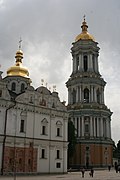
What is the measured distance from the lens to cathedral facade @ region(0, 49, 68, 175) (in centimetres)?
3753

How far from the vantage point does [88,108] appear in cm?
6262

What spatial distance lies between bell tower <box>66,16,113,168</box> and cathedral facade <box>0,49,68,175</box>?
1766 centimetres

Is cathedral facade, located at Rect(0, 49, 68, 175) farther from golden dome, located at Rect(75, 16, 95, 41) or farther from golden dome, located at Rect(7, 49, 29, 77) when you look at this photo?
golden dome, located at Rect(75, 16, 95, 41)

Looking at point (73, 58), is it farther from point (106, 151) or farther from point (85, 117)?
point (106, 151)

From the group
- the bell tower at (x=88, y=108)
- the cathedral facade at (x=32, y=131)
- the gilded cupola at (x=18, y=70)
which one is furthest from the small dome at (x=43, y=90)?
the bell tower at (x=88, y=108)

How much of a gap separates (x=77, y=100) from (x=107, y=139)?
1084 centimetres

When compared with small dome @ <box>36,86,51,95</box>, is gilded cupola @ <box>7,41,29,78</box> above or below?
above

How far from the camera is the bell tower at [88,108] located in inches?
2387

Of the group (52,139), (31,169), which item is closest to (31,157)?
(31,169)

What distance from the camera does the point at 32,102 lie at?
136 feet

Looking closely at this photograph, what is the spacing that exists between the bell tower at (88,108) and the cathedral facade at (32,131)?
1766cm

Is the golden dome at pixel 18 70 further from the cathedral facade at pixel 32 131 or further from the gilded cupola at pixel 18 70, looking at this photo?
the cathedral facade at pixel 32 131

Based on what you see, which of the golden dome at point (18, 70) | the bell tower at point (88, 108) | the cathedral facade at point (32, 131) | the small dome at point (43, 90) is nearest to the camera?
the cathedral facade at point (32, 131)

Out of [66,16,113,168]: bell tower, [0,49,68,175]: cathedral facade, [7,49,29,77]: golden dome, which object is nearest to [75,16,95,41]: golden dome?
[66,16,113,168]: bell tower
